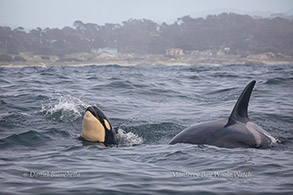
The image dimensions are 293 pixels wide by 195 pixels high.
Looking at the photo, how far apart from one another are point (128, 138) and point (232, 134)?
2197 millimetres

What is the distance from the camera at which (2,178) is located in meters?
Answer: 4.50

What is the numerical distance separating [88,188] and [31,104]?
7.77m

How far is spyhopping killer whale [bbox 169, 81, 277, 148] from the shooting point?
6105mm

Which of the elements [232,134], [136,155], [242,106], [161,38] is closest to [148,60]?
[161,38]

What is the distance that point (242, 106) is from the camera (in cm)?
655

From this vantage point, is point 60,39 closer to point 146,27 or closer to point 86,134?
point 146,27

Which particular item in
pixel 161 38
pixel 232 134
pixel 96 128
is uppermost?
pixel 161 38

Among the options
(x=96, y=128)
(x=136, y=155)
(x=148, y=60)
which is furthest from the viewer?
(x=148, y=60)

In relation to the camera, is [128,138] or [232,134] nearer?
[232,134]

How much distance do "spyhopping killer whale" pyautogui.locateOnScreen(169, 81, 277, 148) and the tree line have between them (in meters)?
93.2

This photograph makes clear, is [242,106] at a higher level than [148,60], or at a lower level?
lower

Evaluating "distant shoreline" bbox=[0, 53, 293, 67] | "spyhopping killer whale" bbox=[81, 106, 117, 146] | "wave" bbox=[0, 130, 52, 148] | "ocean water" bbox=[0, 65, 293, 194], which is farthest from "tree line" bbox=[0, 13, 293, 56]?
"spyhopping killer whale" bbox=[81, 106, 117, 146]

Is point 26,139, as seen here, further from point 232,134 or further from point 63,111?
point 232,134

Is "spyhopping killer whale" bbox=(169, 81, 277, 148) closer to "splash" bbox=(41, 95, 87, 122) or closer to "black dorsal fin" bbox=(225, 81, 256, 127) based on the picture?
"black dorsal fin" bbox=(225, 81, 256, 127)
